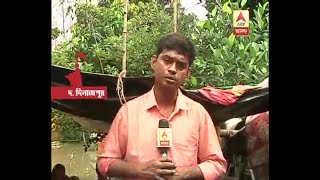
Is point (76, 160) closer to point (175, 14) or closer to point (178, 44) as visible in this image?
point (178, 44)

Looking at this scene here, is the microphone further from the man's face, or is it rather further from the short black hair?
the short black hair

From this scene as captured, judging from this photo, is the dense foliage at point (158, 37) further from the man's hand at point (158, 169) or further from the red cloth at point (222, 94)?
the man's hand at point (158, 169)

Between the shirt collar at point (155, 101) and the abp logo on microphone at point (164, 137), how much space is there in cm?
15

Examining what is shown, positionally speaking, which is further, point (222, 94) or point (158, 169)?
point (222, 94)

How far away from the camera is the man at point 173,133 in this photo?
11.0ft

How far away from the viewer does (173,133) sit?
11.1ft

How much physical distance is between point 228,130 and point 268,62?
17.4 inches

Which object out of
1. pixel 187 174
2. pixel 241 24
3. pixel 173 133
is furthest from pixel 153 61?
pixel 187 174

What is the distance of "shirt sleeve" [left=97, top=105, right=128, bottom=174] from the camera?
134 inches

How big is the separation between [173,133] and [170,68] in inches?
13.9

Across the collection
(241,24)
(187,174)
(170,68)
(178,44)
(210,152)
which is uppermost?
(241,24)

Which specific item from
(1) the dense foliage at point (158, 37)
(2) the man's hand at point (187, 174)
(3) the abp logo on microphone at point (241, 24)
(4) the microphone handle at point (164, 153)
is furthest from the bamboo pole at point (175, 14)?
(2) the man's hand at point (187, 174)
